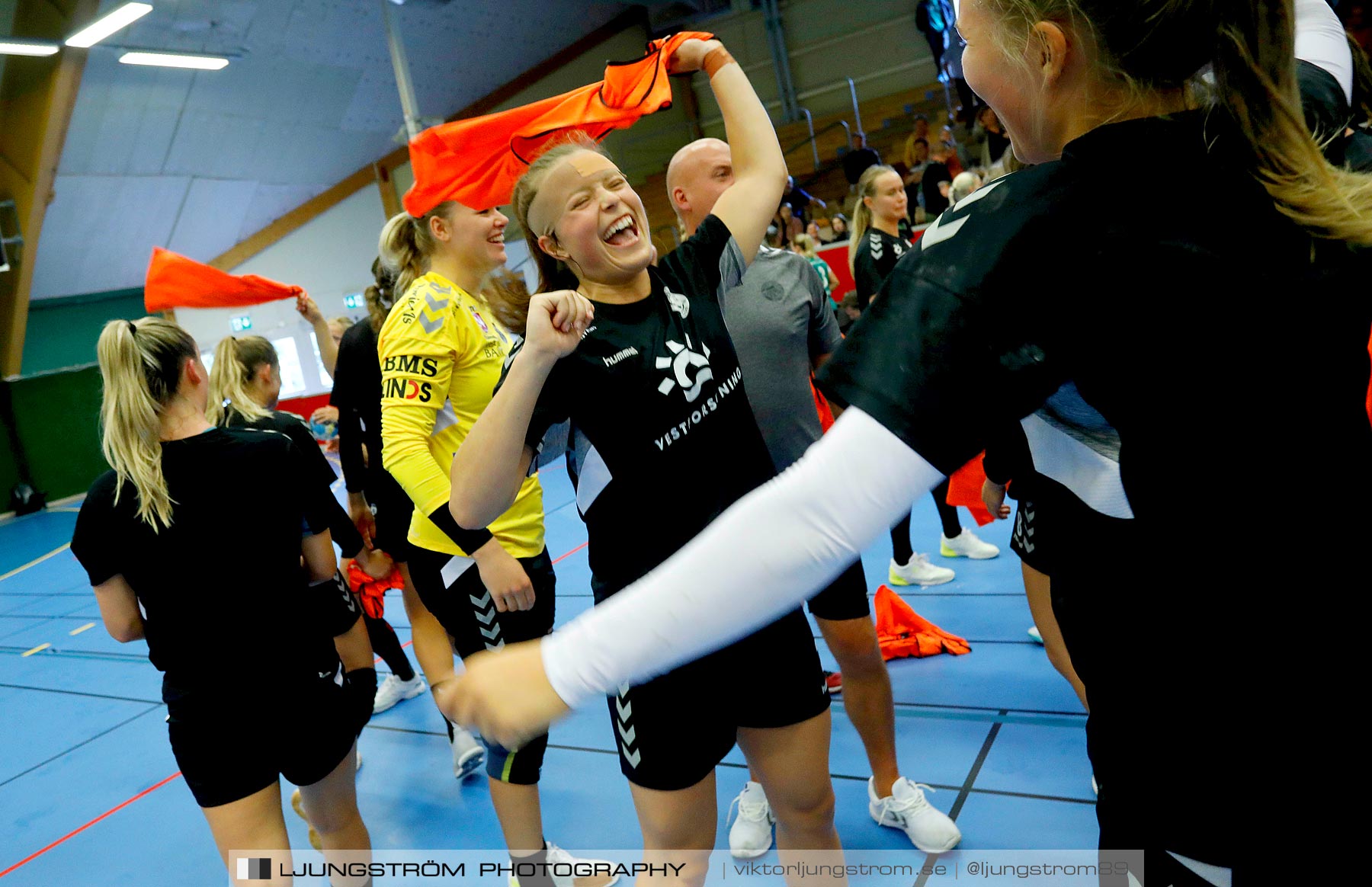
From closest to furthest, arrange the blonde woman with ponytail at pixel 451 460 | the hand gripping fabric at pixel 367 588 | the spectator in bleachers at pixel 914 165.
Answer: the blonde woman with ponytail at pixel 451 460
the hand gripping fabric at pixel 367 588
the spectator in bleachers at pixel 914 165

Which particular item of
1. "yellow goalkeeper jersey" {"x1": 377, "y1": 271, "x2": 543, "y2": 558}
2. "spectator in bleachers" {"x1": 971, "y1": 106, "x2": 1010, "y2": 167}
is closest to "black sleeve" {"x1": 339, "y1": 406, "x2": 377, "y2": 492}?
"yellow goalkeeper jersey" {"x1": 377, "y1": 271, "x2": 543, "y2": 558}

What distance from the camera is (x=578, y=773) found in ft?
10.2

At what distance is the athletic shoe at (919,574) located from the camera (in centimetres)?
414

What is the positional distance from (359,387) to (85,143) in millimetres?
13622

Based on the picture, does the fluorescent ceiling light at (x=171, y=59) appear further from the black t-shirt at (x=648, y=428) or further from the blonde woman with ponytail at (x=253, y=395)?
the black t-shirt at (x=648, y=428)

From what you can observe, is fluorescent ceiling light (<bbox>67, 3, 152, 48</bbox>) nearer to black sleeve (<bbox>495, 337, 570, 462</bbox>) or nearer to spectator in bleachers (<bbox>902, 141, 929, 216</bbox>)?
spectator in bleachers (<bbox>902, 141, 929, 216</bbox>)

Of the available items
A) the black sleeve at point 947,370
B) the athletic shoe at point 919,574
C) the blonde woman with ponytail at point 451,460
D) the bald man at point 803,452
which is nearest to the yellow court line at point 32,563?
the blonde woman with ponytail at point 451,460

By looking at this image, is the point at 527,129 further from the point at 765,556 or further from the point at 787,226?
the point at 787,226

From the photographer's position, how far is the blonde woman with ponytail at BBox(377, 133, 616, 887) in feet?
7.07

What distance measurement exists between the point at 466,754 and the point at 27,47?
1231 cm

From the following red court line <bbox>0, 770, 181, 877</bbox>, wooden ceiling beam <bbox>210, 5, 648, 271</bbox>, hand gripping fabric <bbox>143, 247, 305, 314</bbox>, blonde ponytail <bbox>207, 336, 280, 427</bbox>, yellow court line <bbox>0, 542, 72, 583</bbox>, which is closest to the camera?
hand gripping fabric <bbox>143, 247, 305, 314</bbox>

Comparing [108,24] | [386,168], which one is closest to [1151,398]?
[108,24]

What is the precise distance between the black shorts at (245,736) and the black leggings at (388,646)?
1.77 metres

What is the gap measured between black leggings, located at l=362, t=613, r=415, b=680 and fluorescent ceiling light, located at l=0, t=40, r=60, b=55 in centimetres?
1107
